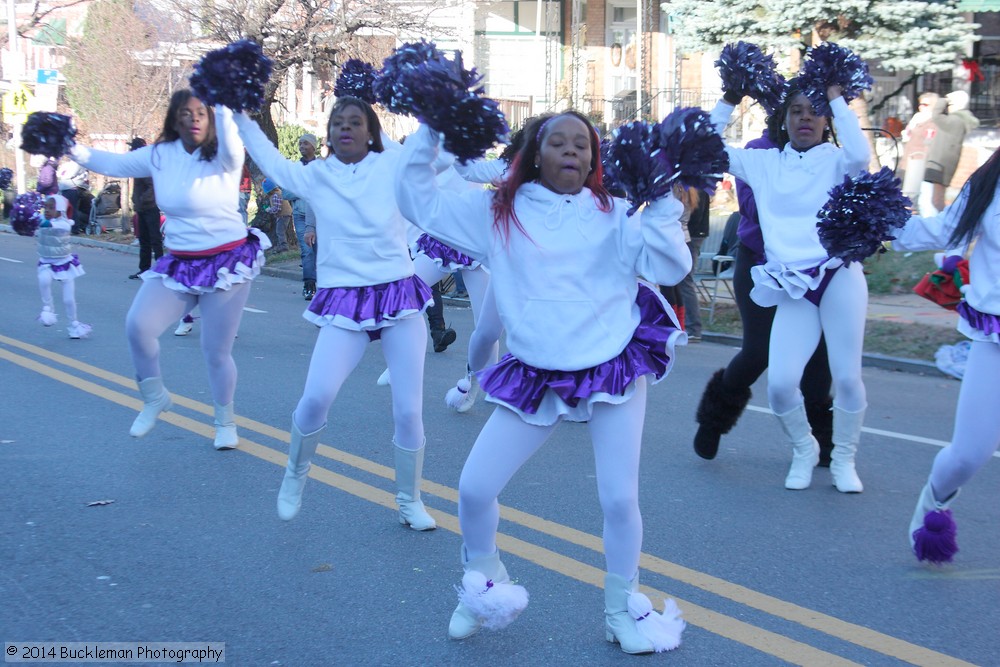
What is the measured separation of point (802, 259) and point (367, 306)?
2.08 metres

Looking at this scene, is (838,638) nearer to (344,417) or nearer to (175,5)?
(344,417)

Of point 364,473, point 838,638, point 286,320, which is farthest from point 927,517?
point 286,320

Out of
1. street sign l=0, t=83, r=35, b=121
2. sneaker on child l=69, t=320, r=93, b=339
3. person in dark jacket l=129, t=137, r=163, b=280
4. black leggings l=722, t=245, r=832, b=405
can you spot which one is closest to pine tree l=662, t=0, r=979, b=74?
person in dark jacket l=129, t=137, r=163, b=280

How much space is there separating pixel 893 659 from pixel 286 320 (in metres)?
9.88

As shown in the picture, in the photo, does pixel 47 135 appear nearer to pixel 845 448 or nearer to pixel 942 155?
pixel 845 448

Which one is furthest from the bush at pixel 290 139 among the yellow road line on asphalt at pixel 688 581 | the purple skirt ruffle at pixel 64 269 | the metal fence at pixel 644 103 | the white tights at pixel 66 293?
the yellow road line on asphalt at pixel 688 581

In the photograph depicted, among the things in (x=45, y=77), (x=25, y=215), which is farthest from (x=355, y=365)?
(x=45, y=77)

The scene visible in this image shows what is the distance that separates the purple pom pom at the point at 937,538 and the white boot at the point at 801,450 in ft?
4.04

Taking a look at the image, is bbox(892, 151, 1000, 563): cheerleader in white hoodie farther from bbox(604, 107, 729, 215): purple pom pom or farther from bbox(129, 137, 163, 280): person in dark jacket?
bbox(129, 137, 163, 280): person in dark jacket

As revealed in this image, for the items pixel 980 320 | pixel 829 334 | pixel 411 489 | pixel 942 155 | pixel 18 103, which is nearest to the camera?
pixel 980 320

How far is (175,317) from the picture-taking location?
20.2 feet

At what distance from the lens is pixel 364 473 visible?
242 inches

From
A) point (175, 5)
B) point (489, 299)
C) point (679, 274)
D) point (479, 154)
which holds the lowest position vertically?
point (489, 299)

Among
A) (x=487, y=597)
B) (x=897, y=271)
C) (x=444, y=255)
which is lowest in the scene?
(x=897, y=271)
